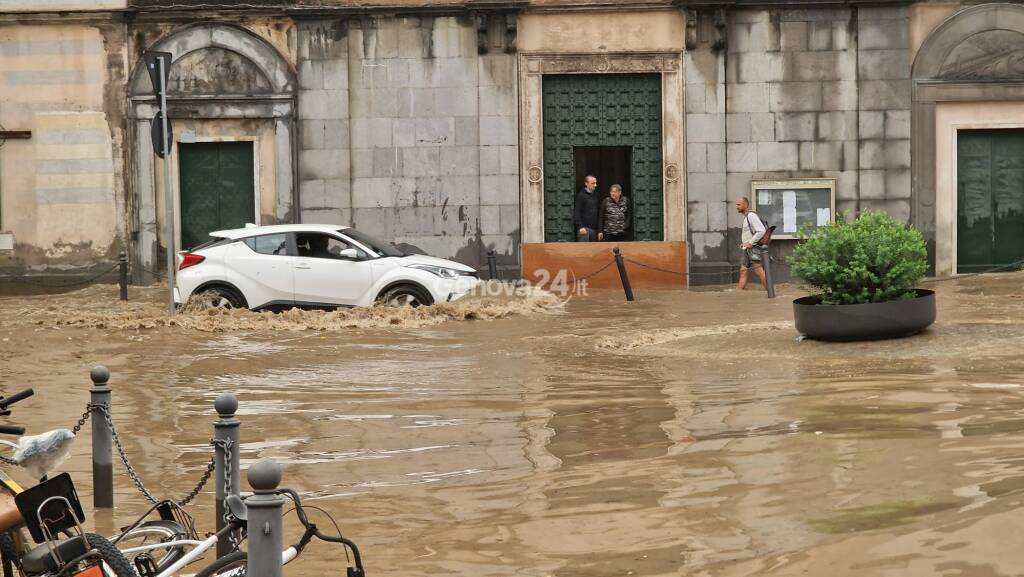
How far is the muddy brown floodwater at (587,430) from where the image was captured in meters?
7.09

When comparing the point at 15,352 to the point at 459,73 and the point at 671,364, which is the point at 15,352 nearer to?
the point at 671,364

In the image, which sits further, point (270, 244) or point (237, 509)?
point (270, 244)

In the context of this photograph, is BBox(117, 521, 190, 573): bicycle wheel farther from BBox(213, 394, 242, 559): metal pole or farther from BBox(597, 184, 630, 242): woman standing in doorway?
BBox(597, 184, 630, 242): woman standing in doorway

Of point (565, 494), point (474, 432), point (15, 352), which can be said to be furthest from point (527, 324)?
Result: point (565, 494)

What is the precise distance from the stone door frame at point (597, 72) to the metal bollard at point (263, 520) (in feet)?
61.4

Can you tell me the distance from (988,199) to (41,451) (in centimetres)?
2031

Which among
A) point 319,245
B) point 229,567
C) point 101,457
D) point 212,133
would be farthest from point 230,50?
point 229,567

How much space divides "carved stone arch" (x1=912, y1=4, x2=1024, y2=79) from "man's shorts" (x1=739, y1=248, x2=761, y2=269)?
3950 millimetres

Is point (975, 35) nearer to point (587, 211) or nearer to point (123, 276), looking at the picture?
point (587, 211)

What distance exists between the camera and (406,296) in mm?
18984

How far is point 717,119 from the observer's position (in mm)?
23422

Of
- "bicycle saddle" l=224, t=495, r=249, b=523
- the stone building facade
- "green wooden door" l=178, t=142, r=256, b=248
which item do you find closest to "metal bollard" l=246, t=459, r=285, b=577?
"bicycle saddle" l=224, t=495, r=249, b=523

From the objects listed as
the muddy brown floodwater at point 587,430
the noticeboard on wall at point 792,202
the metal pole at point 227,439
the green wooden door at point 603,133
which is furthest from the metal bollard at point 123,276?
the metal pole at point 227,439

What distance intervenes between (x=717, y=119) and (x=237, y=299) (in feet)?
27.6
